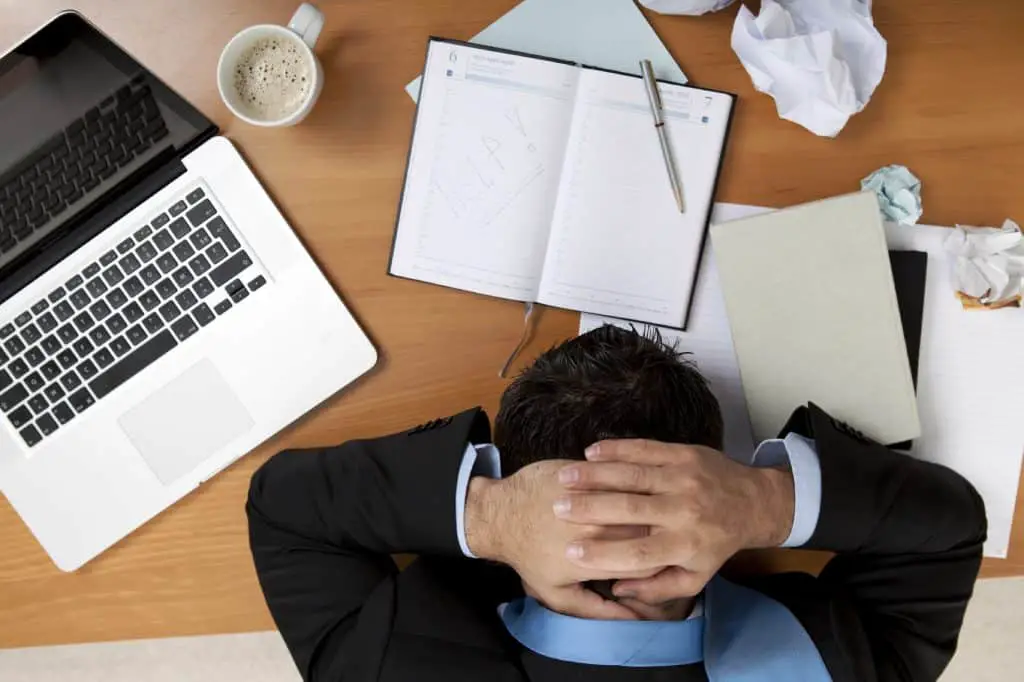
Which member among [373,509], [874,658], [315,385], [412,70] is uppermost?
[412,70]

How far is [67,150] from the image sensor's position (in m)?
0.75

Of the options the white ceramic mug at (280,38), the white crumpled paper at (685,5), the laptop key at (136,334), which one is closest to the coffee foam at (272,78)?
the white ceramic mug at (280,38)

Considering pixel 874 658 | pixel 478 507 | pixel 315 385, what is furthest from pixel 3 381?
pixel 874 658

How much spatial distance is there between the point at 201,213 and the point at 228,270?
6 cm

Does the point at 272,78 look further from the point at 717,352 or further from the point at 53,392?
the point at 717,352

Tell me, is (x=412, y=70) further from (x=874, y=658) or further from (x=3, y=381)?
(x=874, y=658)

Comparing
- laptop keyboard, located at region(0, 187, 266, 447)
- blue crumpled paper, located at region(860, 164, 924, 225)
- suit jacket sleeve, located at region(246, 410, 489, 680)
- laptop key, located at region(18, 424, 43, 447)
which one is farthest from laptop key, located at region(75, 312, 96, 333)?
blue crumpled paper, located at region(860, 164, 924, 225)

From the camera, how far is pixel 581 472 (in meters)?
0.58

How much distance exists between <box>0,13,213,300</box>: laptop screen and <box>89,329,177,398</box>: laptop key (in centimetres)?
12

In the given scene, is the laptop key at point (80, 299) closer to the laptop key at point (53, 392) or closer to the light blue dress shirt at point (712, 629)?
the laptop key at point (53, 392)

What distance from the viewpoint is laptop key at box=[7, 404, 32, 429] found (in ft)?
2.43

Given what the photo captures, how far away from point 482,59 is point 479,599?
507 millimetres

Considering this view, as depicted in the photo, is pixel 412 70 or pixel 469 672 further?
pixel 412 70

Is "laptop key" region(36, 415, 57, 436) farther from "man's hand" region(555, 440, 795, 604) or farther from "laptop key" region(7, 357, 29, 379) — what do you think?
"man's hand" region(555, 440, 795, 604)
